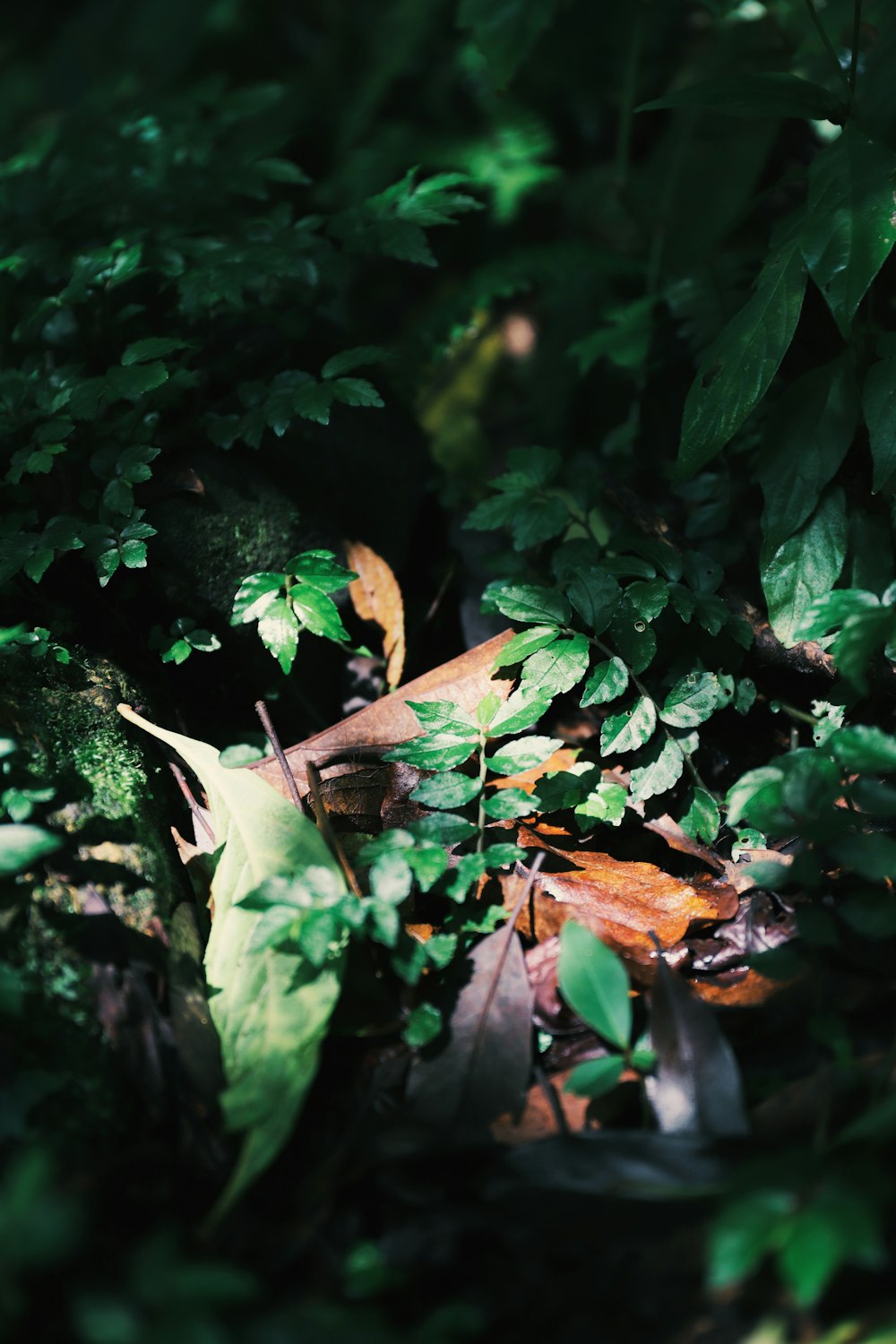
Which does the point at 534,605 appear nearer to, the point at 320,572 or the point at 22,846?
the point at 320,572

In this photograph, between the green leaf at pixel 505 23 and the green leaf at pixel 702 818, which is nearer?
the green leaf at pixel 702 818

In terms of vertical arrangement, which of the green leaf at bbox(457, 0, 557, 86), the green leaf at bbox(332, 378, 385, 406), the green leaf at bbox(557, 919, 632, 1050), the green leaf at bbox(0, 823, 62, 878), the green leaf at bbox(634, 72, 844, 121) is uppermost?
the green leaf at bbox(457, 0, 557, 86)

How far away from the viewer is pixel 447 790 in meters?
1.67

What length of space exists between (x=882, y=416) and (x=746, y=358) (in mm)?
278

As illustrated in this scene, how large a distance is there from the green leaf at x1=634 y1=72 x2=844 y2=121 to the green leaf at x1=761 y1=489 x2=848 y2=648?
2.41 ft

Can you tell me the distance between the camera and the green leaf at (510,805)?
63.9 inches

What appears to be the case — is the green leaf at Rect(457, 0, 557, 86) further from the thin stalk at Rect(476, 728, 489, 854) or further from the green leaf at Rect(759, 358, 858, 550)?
the thin stalk at Rect(476, 728, 489, 854)

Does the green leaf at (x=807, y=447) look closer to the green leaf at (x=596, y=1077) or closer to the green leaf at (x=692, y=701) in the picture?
the green leaf at (x=692, y=701)

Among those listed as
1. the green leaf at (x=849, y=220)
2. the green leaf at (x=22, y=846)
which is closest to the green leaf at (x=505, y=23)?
the green leaf at (x=849, y=220)

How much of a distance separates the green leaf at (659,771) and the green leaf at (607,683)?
5.9 inches

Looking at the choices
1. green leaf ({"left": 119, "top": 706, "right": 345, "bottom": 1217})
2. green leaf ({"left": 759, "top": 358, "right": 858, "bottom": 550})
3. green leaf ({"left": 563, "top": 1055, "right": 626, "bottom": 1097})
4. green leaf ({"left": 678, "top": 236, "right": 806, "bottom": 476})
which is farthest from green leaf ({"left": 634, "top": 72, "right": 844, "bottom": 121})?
green leaf ({"left": 563, "top": 1055, "right": 626, "bottom": 1097})

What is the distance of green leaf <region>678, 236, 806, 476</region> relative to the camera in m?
1.85

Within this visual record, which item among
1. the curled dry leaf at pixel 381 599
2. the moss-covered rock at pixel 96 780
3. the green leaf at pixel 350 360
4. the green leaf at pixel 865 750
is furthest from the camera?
the curled dry leaf at pixel 381 599

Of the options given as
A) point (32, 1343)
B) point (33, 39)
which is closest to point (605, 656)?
point (32, 1343)
